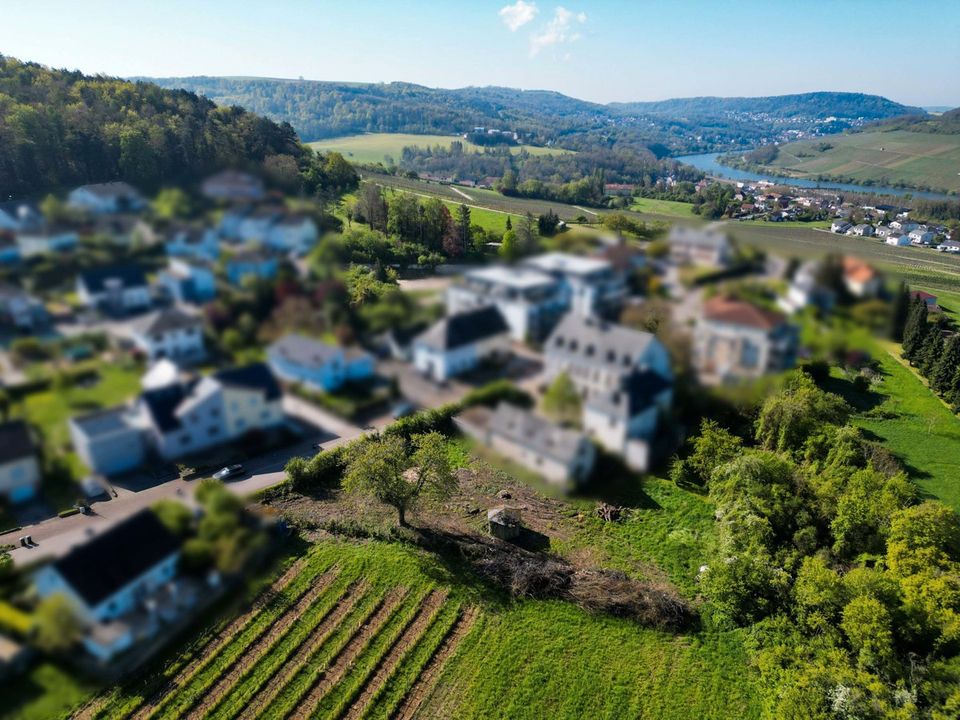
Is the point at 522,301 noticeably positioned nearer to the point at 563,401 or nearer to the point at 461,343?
the point at 461,343

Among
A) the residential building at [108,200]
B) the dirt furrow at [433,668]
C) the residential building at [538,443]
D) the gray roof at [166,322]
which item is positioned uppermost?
the residential building at [108,200]

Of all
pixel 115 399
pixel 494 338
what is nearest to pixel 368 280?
pixel 494 338

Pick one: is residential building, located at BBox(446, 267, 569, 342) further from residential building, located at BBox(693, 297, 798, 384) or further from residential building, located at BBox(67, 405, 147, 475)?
residential building, located at BBox(67, 405, 147, 475)

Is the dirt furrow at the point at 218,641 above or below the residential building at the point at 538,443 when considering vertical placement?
below

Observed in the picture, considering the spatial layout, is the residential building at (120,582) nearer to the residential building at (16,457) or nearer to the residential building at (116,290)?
the residential building at (16,457)

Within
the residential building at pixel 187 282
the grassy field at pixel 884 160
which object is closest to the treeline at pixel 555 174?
the residential building at pixel 187 282

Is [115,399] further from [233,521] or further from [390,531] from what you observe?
[390,531]
